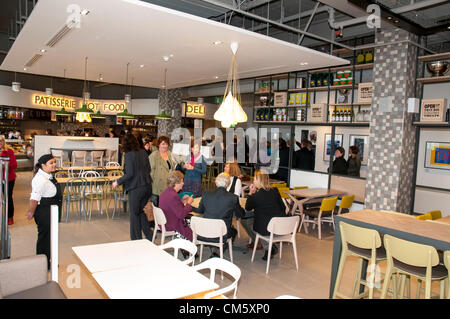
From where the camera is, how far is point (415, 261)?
2668mm

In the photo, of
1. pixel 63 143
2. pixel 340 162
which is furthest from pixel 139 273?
pixel 63 143

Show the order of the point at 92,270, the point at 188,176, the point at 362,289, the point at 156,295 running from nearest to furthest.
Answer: the point at 156,295, the point at 92,270, the point at 362,289, the point at 188,176

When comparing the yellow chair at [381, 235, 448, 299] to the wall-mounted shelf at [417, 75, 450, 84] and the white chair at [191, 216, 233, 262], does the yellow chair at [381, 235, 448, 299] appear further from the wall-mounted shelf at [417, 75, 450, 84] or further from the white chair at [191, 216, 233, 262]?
the wall-mounted shelf at [417, 75, 450, 84]

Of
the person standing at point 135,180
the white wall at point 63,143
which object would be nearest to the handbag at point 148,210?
the person standing at point 135,180

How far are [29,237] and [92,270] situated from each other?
3573 mm

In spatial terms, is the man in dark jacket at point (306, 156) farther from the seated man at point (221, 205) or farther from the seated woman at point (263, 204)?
the seated man at point (221, 205)

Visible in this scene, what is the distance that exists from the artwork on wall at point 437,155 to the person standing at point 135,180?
4899 millimetres

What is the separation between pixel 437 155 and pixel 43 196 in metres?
6.18

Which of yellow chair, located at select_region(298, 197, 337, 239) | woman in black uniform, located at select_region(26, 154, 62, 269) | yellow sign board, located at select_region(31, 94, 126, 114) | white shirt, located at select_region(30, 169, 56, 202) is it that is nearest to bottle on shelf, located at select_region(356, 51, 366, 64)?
yellow chair, located at select_region(298, 197, 337, 239)

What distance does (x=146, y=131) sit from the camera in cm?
1777

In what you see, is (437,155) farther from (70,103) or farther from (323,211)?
(70,103)
